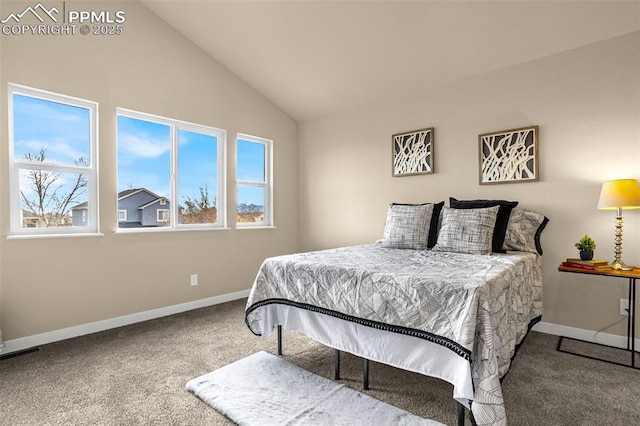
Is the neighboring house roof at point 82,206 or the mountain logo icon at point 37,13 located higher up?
the mountain logo icon at point 37,13

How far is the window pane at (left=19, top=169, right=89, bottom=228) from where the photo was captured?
9.04ft

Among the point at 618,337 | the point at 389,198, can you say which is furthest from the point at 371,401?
the point at 389,198

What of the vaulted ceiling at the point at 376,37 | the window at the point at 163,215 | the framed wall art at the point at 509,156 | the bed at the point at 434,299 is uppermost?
the vaulted ceiling at the point at 376,37

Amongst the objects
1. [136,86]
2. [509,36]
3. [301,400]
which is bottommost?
[301,400]

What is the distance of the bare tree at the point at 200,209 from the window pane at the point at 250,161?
20.7 inches

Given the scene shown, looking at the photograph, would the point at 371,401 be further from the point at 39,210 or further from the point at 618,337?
the point at 39,210

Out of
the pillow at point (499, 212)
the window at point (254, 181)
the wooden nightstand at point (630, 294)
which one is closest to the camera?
the wooden nightstand at point (630, 294)

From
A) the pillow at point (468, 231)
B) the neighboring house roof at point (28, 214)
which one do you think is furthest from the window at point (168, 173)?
the pillow at point (468, 231)

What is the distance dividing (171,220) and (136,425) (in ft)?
7.67

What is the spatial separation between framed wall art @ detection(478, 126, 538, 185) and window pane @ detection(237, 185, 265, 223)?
2724 mm

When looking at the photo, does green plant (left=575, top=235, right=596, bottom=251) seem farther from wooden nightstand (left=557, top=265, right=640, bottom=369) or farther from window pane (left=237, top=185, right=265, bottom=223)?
window pane (left=237, top=185, right=265, bottom=223)

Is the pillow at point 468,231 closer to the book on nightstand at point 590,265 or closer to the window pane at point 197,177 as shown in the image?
the book on nightstand at point 590,265

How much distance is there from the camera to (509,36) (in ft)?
9.40

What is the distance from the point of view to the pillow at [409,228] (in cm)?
310
